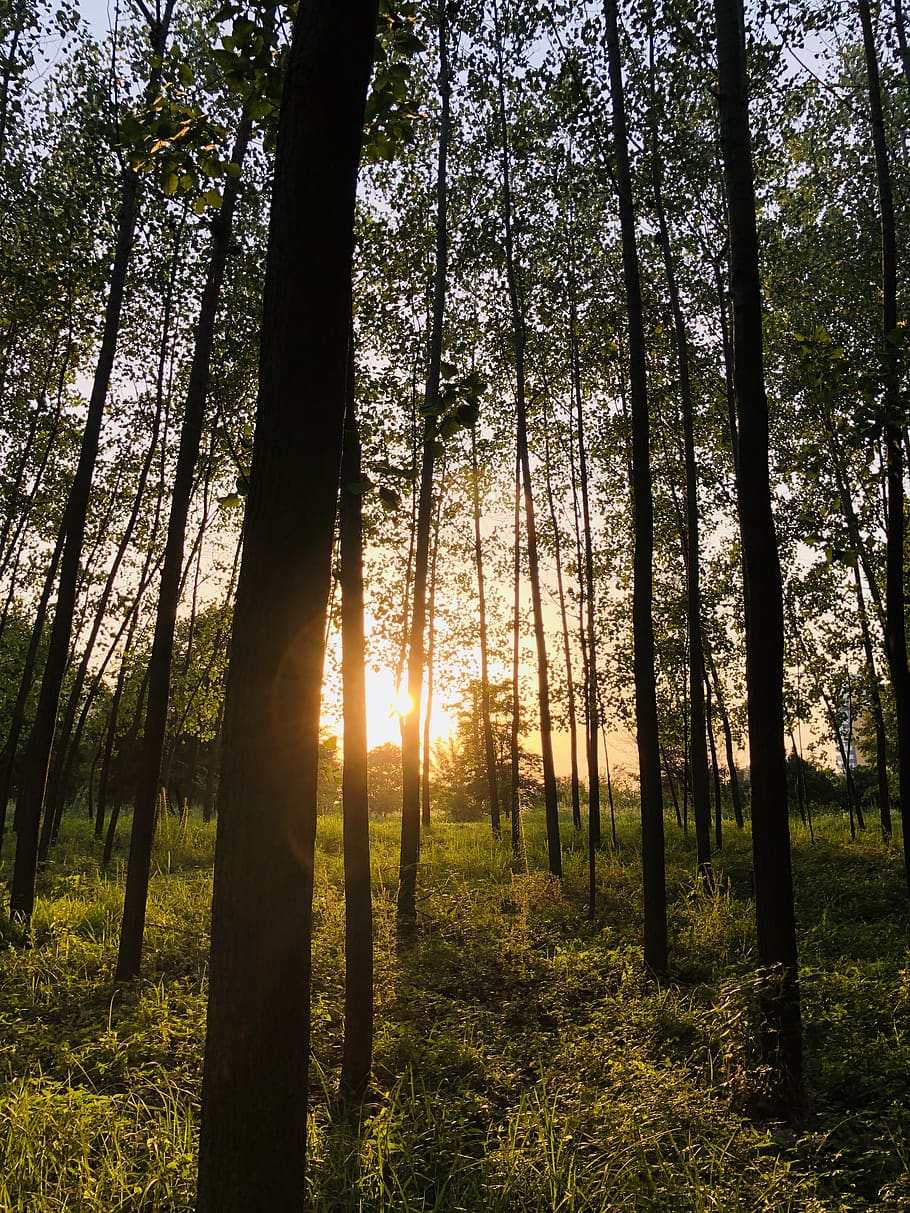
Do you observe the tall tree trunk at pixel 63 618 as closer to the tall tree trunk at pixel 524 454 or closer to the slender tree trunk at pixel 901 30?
the tall tree trunk at pixel 524 454

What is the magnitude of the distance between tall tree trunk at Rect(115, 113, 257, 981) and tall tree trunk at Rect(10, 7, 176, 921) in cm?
273

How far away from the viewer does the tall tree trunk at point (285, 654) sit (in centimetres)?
200

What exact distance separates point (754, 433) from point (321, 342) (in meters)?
4.70

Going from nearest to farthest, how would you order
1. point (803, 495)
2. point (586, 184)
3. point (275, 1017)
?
point (275, 1017) → point (586, 184) → point (803, 495)

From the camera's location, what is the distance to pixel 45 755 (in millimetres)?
10359

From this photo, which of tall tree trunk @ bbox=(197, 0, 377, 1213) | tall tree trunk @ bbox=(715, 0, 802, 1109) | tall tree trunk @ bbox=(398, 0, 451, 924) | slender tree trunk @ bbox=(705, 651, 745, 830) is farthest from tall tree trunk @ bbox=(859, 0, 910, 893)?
slender tree trunk @ bbox=(705, 651, 745, 830)

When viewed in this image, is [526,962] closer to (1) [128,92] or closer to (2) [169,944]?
(2) [169,944]

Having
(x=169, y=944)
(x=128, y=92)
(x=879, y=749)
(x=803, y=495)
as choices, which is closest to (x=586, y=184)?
(x=128, y=92)

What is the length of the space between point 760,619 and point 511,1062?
13.9ft

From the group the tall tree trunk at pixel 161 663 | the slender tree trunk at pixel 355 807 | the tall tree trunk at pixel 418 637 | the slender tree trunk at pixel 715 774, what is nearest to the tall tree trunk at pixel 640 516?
the tall tree trunk at pixel 418 637

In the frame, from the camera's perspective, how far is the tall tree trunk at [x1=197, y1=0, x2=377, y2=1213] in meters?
2.00

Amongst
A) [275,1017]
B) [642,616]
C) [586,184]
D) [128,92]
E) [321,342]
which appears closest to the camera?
[275,1017]

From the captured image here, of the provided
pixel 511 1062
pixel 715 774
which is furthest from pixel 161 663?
pixel 715 774

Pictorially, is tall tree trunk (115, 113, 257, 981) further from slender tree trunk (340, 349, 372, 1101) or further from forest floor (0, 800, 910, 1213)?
slender tree trunk (340, 349, 372, 1101)
